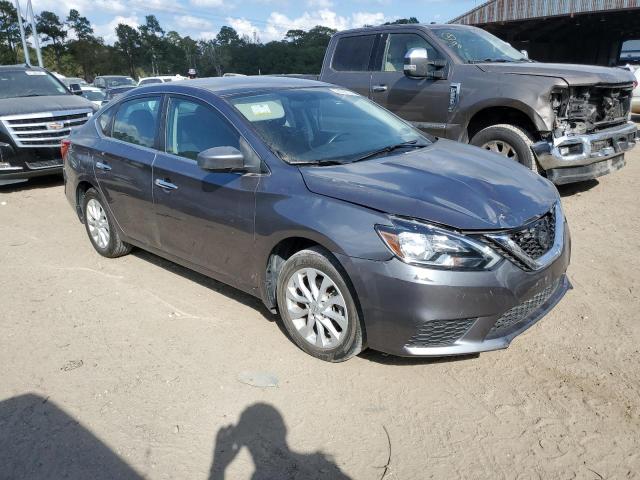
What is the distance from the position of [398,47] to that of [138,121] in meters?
4.12

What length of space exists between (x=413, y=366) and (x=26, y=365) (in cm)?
247

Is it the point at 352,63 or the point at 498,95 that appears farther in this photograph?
the point at 352,63

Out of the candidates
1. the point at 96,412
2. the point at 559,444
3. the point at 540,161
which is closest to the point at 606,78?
the point at 540,161

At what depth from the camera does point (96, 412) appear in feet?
10.0

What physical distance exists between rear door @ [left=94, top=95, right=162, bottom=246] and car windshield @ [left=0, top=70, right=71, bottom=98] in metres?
5.54

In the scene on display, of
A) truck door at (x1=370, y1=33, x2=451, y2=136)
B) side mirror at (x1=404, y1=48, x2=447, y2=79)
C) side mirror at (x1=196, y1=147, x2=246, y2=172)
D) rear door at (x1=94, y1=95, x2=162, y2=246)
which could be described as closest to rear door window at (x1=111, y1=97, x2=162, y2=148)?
rear door at (x1=94, y1=95, x2=162, y2=246)

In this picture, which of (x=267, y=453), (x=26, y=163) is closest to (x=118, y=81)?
(x=26, y=163)

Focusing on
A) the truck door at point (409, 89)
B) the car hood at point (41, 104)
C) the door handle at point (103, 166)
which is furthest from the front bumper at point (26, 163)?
the truck door at point (409, 89)

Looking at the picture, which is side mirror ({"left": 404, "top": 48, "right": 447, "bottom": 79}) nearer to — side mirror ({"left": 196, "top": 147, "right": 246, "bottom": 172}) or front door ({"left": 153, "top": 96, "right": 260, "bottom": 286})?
front door ({"left": 153, "top": 96, "right": 260, "bottom": 286})

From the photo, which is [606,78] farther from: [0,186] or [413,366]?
[0,186]

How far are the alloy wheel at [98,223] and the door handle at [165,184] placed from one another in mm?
1223

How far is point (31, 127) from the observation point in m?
8.60

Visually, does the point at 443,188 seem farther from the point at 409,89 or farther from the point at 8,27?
the point at 8,27

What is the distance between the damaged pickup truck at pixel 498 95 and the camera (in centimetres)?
600
